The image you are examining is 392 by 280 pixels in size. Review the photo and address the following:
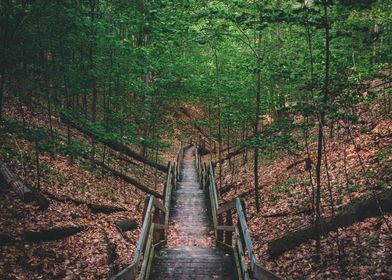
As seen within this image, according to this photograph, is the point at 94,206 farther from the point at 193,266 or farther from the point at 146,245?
the point at 193,266

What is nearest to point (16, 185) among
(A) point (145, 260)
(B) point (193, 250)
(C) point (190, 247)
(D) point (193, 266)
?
(C) point (190, 247)

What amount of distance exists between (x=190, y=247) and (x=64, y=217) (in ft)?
12.4

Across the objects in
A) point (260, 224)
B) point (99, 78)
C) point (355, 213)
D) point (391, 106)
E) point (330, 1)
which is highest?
point (330, 1)

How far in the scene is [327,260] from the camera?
6.62 metres

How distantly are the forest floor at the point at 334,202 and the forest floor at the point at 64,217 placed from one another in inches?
152

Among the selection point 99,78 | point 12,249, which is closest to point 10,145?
point 99,78

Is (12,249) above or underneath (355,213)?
underneath

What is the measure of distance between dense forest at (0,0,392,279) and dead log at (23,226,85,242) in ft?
0.09

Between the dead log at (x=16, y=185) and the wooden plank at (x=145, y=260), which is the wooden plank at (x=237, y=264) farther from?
the dead log at (x=16, y=185)

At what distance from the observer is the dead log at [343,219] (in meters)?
6.89

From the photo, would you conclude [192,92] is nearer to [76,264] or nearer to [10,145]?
[10,145]

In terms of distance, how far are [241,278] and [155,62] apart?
9.67 meters

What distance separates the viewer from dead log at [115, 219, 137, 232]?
10.8 metres

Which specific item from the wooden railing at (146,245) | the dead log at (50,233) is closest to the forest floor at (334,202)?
the wooden railing at (146,245)
